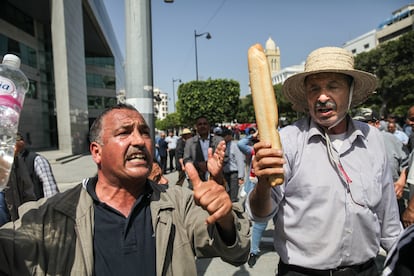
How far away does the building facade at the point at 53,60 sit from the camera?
22.4 meters

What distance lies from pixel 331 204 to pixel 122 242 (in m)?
1.14

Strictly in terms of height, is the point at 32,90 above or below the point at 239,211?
above

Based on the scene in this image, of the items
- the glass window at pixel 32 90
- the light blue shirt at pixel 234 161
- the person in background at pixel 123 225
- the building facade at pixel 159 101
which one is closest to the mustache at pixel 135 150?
the person in background at pixel 123 225

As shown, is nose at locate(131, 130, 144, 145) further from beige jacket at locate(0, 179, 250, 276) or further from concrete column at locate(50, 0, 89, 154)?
concrete column at locate(50, 0, 89, 154)

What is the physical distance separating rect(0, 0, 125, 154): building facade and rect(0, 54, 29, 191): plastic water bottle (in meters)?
18.6

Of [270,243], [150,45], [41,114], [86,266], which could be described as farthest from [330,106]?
[41,114]

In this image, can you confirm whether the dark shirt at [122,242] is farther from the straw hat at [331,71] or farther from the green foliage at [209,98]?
the green foliage at [209,98]

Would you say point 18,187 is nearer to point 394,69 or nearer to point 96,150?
point 96,150

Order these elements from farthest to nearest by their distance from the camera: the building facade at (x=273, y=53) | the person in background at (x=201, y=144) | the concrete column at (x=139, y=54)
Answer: the building facade at (x=273, y=53) < the person in background at (x=201, y=144) < the concrete column at (x=139, y=54)

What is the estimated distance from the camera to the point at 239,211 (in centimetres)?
166

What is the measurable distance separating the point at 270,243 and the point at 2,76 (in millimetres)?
4669

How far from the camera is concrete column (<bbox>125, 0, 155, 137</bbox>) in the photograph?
361cm

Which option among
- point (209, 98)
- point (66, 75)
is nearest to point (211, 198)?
point (66, 75)

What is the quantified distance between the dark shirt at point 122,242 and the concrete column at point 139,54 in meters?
2.15
